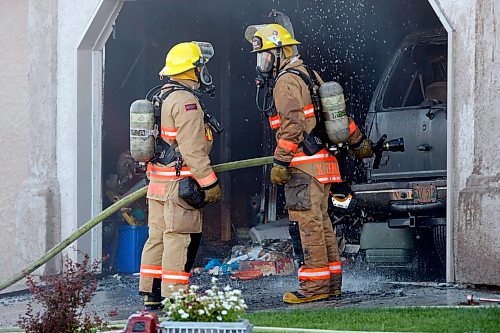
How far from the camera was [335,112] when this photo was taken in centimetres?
847

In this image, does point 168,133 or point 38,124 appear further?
point 38,124

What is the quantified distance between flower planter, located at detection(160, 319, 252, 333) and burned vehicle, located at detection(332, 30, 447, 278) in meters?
4.07

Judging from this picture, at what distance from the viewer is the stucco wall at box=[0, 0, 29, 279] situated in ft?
38.7

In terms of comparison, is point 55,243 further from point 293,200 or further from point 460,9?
point 460,9

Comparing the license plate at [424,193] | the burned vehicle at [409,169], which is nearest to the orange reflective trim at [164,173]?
the burned vehicle at [409,169]

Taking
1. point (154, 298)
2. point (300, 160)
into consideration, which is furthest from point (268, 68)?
point (154, 298)

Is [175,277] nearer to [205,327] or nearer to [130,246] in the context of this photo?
[205,327]

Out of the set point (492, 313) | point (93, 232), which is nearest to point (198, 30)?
point (93, 232)

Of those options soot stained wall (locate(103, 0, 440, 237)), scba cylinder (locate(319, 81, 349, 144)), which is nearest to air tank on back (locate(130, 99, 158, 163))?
scba cylinder (locate(319, 81, 349, 144))

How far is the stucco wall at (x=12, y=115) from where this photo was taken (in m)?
11.8

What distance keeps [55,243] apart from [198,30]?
3.95 meters

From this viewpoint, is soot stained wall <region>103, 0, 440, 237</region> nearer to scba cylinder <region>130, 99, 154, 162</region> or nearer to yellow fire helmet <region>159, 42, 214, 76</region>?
scba cylinder <region>130, 99, 154, 162</region>

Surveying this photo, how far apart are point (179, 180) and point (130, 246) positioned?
3.29 meters

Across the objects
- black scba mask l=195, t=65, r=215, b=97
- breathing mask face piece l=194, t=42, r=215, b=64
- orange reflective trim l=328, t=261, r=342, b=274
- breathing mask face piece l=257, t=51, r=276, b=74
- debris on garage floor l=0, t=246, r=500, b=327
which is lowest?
debris on garage floor l=0, t=246, r=500, b=327
